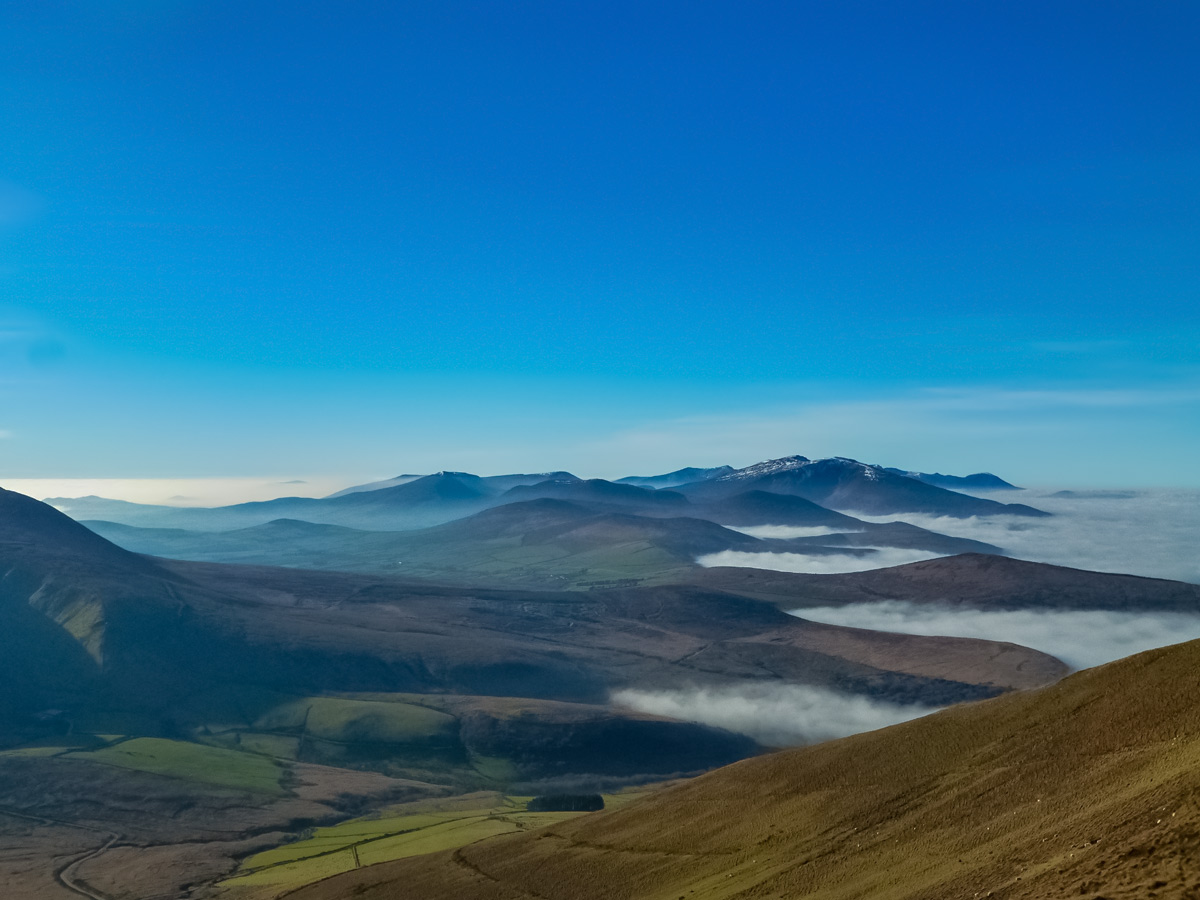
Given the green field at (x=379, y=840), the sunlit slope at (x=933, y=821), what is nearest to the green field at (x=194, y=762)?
the green field at (x=379, y=840)

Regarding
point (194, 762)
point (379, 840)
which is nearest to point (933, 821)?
point (379, 840)

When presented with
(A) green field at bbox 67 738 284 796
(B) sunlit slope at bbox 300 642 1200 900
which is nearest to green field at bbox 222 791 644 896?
(B) sunlit slope at bbox 300 642 1200 900

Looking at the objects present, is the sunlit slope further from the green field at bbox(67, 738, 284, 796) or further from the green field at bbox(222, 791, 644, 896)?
the green field at bbox(67, 738, 284, 796)

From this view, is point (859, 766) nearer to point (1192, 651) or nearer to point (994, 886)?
point (1192, 651)

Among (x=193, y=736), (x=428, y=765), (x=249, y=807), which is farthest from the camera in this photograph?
(x=193, y=736)

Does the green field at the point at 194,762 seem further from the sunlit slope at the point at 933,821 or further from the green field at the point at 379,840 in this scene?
the sunlit slope at the point at 933,821

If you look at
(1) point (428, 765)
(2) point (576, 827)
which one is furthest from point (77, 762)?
(2) point (576, 827)

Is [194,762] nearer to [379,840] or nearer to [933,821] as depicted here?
[379,840]
